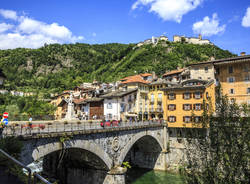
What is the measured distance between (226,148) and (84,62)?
16348 centimetres

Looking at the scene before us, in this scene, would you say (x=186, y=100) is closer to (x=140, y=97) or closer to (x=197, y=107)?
(x=197, y=107)

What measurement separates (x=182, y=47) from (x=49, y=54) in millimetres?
117922

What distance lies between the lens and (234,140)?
11.4m

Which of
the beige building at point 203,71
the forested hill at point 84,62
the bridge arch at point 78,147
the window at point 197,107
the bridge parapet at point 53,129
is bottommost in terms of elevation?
the bridge arch at point 78,147

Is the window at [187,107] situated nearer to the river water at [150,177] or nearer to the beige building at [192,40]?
the river water at [150,177]

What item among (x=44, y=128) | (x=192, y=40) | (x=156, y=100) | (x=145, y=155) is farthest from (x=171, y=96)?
(x=192, y=40)

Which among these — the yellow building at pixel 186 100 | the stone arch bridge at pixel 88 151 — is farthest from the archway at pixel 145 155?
the yellow building at pixel 186 100

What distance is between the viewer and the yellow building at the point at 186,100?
1453 inches

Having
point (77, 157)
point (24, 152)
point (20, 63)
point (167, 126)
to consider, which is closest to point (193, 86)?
point (167, 126)

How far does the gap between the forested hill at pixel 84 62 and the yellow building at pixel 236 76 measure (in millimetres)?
45196

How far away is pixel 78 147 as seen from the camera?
57.5 ft

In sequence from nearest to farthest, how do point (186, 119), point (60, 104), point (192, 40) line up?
point (186, 119) < point (60, 104) < point (192, 40)

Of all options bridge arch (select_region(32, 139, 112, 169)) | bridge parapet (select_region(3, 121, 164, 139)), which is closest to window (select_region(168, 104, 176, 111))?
bridge parapet (select_region(3, 121, 164, 139))

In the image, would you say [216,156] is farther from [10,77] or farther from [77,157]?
[10,77]
